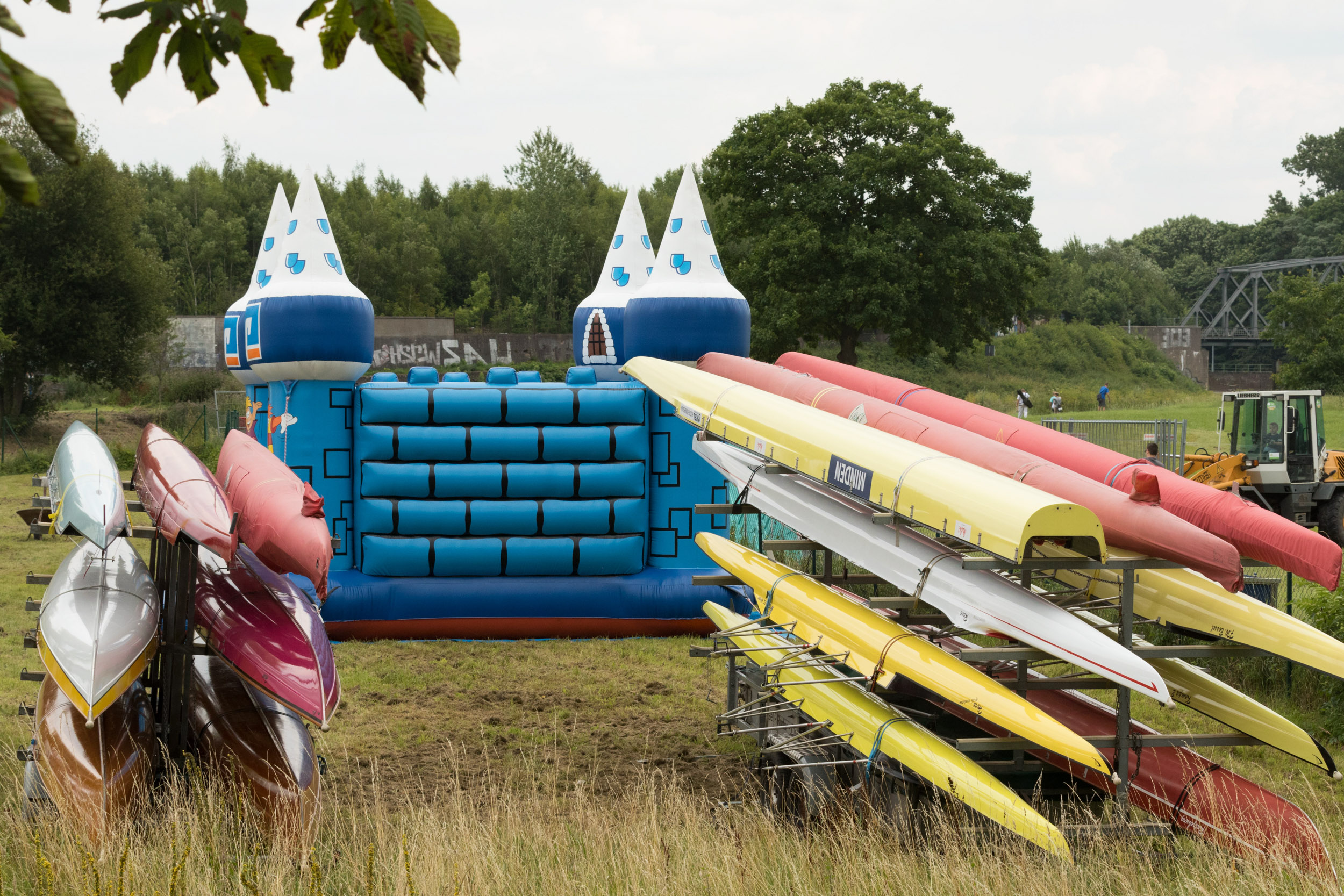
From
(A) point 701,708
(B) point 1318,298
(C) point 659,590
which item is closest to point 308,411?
(C) point 659,590

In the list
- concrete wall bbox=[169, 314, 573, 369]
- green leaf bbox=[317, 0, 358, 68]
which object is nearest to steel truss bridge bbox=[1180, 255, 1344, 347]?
concrete wall bbox=[169, 314, 573, 369]

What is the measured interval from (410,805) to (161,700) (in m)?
1.76

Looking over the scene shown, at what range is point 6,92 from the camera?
2035mm

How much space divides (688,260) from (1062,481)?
6.46 m

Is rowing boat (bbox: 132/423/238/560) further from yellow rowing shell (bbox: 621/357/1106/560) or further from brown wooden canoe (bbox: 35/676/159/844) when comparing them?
yellow rowing shell (bbox: 621/357/1106/560)

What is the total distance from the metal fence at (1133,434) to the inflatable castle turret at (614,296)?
21.0 ft

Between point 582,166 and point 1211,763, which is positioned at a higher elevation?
point 582,166

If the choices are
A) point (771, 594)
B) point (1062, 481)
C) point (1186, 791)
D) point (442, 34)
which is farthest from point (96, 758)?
point (1186, 791)

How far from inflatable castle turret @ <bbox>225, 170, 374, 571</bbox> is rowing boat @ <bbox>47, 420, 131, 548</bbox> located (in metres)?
4.41

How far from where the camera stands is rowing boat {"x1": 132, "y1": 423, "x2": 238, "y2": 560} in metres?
5.73

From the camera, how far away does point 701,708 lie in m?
9.28

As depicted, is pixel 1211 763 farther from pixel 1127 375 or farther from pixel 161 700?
pixel 1127 375

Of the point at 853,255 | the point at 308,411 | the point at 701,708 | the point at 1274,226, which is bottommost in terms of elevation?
the point at 701,708

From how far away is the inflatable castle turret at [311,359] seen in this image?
11156mm
